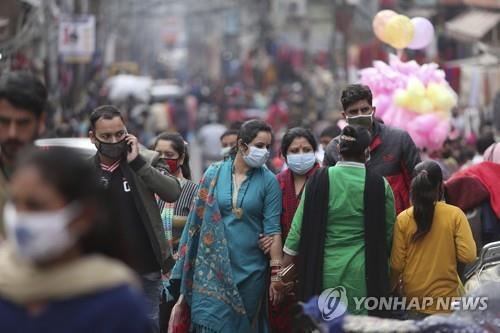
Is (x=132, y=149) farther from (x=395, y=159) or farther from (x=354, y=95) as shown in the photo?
(x=395, y=159)

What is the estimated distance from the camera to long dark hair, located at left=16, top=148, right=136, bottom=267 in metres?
3.62

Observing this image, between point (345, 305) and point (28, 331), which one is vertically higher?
point (28, 331)

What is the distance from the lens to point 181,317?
820 cm

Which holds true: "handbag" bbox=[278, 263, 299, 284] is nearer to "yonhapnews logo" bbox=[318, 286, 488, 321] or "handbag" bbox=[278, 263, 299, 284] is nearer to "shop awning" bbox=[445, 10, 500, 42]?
"yonhapnews logo" bbox=[318, 286, 488, 321]

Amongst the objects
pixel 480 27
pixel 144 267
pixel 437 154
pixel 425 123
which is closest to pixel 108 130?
pixel 144 267

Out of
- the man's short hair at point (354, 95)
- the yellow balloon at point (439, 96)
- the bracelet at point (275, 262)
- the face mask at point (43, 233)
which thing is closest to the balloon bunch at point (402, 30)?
the yellow balloon at point (439, 96)

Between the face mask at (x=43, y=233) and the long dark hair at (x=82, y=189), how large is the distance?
0.16 ft

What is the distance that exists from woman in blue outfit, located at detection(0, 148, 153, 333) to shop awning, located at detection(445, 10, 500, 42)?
73.8 feet

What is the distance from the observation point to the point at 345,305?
7.25 m

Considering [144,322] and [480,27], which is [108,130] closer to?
[144,322]

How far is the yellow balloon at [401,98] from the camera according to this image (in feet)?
36.8

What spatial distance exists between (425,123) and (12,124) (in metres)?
6.77

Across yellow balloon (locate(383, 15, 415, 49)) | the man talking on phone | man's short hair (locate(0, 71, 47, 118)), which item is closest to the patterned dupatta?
the man talking on phone

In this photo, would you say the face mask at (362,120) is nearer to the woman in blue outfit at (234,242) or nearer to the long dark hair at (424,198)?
the woman in blue outfit at (234,242)
